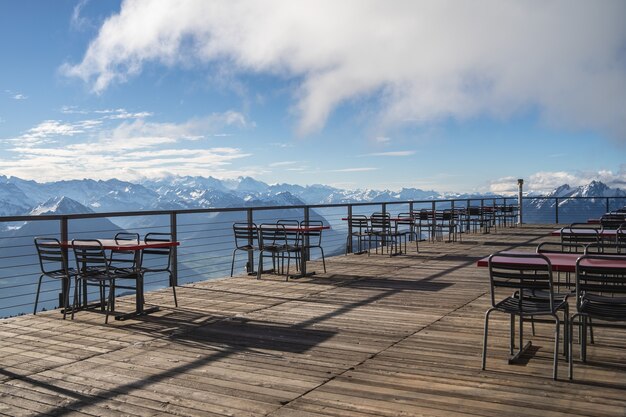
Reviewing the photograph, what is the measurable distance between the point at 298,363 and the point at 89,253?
8.20 ft

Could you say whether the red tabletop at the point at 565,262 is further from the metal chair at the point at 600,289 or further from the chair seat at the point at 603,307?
the chair seat at the point at 603,307

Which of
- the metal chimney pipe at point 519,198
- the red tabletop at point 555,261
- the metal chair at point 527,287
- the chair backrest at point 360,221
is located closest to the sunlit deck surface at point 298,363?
the metal chair at point 527,287

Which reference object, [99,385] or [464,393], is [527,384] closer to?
[464,393]

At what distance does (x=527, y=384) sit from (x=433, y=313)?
2.05 metres

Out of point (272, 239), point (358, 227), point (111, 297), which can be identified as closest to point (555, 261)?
point (111, 297)

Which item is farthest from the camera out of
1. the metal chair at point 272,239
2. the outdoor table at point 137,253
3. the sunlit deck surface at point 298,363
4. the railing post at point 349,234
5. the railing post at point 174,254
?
the railing post at point 349,234

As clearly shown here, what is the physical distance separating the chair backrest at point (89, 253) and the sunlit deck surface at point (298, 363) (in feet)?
1.60

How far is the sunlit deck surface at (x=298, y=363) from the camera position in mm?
3045

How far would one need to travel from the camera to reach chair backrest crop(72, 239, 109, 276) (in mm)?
5262

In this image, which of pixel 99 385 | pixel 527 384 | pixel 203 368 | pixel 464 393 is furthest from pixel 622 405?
pixel 99 385

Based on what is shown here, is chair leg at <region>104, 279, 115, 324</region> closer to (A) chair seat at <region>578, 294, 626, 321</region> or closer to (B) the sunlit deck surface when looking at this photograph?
(B) the sunlit deck surface

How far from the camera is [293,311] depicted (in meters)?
5.59

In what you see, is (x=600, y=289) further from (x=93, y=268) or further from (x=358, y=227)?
(x=358, y=227)

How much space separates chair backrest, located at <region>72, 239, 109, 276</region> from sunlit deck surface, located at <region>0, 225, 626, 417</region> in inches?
19.2
